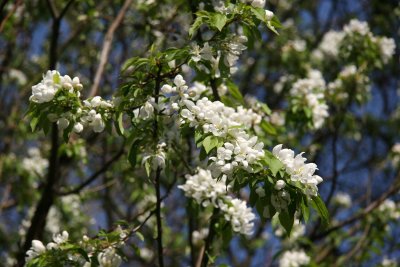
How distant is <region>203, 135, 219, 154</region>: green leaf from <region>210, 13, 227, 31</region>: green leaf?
0.49m

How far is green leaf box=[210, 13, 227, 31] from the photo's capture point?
261cm

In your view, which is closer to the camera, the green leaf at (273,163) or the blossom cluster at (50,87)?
the green leaf at (273,163)

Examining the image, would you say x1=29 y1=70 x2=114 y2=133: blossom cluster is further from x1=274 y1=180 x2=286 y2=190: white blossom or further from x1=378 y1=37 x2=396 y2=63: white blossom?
x1=378 y1=37 x2=396 y2=63: white blossom

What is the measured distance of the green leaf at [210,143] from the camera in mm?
2447

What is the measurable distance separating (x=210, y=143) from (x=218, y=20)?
574 millimetres

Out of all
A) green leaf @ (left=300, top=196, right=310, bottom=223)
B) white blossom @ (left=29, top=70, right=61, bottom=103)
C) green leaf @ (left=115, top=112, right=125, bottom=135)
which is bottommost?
green leaf @ (left=300, top=196, right=310, bottom=223)

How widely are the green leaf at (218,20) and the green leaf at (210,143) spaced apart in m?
0.49

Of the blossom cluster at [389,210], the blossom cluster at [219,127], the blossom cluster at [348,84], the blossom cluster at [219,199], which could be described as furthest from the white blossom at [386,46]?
the blossom cluster at [219,127]

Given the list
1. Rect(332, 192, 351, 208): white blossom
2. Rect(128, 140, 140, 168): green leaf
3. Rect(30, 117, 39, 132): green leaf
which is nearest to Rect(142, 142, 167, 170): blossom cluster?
Rect(128, 140, 140, 168): green leaf

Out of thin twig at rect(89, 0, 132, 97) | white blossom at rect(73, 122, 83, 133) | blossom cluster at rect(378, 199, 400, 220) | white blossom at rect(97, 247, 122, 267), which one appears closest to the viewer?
white blossom at rect(73, 122, 83, 133)

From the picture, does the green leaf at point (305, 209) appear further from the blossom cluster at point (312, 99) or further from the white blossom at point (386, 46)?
the white blossom at point (386, 46)

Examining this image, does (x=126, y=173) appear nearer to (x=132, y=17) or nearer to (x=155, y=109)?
(x=132, y=17)

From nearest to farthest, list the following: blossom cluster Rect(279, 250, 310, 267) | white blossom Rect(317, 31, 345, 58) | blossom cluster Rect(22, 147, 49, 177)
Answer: blossom cluster Rect(279, 250, 310, 267) → blossom cluster Rect(22, 147, 49, 177) → white blossom Rect(317, 31, 345, 58)

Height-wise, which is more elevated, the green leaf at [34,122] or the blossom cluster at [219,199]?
the green leaf at [34,122]
